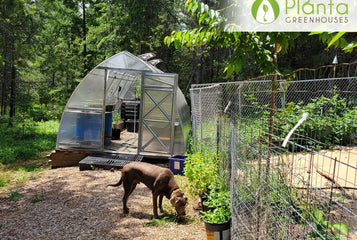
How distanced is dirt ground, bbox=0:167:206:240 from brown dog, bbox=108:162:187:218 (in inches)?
12.0

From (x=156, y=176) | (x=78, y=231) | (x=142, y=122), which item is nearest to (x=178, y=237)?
(x=156, y=176)

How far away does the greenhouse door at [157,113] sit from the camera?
9.02 m

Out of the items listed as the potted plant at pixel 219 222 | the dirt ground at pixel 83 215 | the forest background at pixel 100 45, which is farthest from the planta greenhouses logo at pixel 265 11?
the forest background at pixel 100 45

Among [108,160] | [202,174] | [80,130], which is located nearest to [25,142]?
[80,130]

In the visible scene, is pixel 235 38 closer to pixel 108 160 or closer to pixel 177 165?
pixel 177 165

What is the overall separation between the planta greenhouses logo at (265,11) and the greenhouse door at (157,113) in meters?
5.79

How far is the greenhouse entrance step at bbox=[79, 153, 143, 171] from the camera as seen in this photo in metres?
8.31

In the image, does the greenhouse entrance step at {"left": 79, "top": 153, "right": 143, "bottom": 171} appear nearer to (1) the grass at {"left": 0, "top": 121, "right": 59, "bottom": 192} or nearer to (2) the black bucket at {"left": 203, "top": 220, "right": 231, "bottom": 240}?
(1) the grass at {"left": 0, "top": 121, "right": 59, "bottom": 192}

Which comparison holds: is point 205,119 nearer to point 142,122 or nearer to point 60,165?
point 142,122

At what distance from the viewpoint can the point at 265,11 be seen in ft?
10.5

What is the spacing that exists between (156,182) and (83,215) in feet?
5.26

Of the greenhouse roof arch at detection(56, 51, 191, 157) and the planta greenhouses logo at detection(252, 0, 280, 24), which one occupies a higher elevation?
the planta greenhouses logo at detection(252, 0, 280, 24)

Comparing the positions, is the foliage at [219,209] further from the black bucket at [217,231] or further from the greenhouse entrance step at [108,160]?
the greenhouse entrance step at [108,160]

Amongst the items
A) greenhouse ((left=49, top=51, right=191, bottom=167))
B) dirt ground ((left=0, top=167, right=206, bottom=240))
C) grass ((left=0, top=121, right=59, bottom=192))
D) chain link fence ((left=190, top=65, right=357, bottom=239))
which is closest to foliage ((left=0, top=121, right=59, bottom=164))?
grass ((left=0, top=121, right=59, bottom=192))
